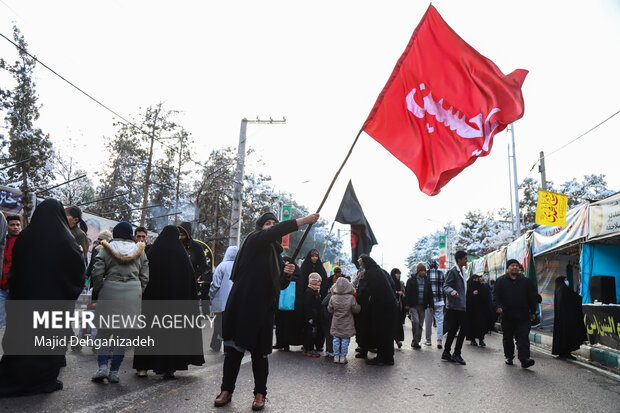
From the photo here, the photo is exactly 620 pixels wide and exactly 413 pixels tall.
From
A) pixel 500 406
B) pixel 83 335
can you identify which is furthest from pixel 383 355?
pixel 83 335

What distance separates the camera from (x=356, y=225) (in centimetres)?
Result: 1123

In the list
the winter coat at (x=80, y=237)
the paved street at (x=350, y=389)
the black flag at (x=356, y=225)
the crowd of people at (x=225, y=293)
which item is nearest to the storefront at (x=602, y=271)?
the paved street at (x=350, y=389)

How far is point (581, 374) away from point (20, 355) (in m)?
8.04

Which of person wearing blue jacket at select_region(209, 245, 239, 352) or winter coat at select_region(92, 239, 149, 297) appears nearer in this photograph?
winter coat at select_region(92, 239, 149, 297)

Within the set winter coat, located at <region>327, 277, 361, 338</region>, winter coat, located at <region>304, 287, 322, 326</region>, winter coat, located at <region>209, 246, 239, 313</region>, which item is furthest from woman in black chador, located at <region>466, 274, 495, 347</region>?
winter coat, located at <region>209, 246, 239, 313</region>

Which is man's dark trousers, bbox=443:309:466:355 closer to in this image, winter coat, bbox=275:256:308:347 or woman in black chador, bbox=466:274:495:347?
woman in black chador, bbox=466:274:495:347

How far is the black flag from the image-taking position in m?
11.1

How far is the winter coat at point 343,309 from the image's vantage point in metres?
8.12

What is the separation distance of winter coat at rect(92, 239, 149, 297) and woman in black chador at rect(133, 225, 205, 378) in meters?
0.35

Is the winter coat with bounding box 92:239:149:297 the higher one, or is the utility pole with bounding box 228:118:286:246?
the utility pole with bounding box 228:118:286:246

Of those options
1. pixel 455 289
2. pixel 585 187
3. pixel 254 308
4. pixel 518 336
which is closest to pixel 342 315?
pixel 455 289

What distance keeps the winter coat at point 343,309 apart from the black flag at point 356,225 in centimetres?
247

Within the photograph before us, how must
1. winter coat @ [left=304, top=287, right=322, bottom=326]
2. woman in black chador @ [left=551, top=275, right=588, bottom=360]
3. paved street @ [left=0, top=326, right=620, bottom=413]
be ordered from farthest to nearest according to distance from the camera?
woman in black chador @ [left=551, top=275, right=588, bottom=360] → winter coat @ [left=304, top=287, right=322, bottom=326] → paved street @ [left=0, top=326, right=620, bottom=413]

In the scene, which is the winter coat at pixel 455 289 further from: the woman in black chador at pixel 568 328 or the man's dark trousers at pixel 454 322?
the woman in black chador at pixel 568 328
